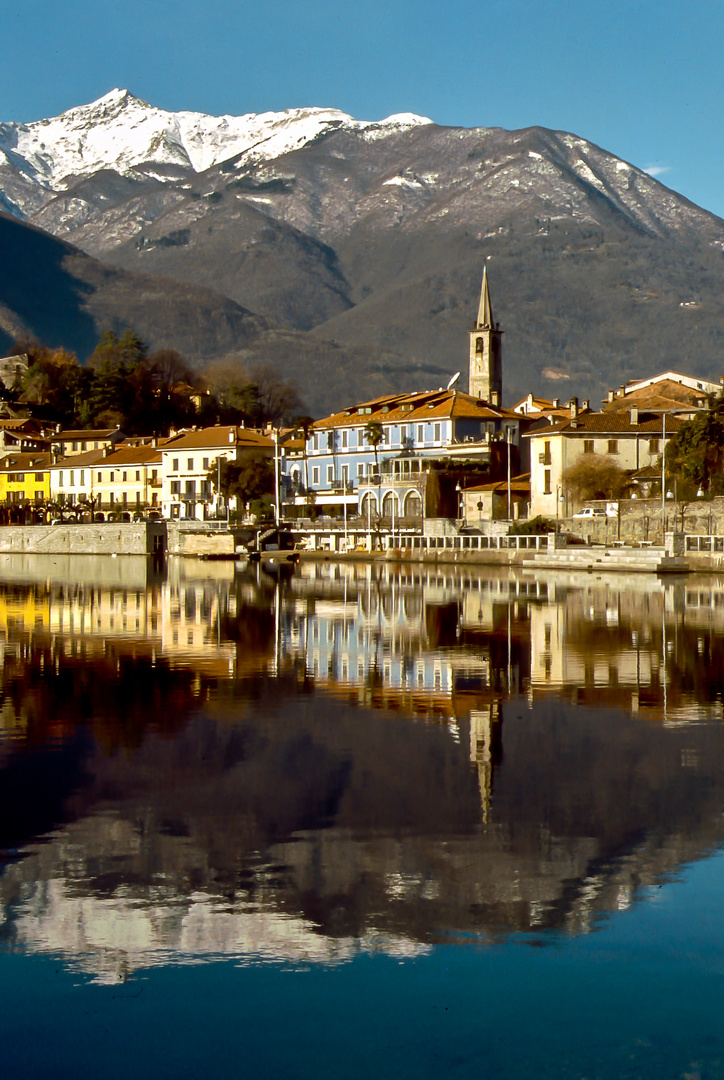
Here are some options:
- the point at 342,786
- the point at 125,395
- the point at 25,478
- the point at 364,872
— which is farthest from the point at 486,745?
the point at 125,395

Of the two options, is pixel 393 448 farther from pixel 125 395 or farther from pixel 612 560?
pixel 125 395

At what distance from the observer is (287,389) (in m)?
169

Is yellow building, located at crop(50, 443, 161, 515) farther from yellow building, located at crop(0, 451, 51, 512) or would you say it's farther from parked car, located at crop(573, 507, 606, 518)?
parked car, located at crop(573, 507, 606, 518)

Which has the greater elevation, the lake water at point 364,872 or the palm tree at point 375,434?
the palm tree at point 375,434

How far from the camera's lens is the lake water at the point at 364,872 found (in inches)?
375

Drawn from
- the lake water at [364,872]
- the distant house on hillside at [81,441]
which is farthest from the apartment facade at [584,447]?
the lake water at [364,872]

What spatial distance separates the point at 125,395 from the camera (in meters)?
146

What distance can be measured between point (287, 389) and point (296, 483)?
58737 mm

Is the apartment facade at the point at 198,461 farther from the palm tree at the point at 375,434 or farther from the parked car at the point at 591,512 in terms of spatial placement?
the parked car at the point at 591,512

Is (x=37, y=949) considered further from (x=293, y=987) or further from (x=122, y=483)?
(x=122, y=483)

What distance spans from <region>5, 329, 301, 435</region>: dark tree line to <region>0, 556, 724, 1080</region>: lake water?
393 feet

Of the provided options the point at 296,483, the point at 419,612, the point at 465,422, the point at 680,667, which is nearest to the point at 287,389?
the point at 296,483

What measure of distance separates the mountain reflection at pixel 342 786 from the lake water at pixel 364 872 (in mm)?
49

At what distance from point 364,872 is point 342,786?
12.5 ft
